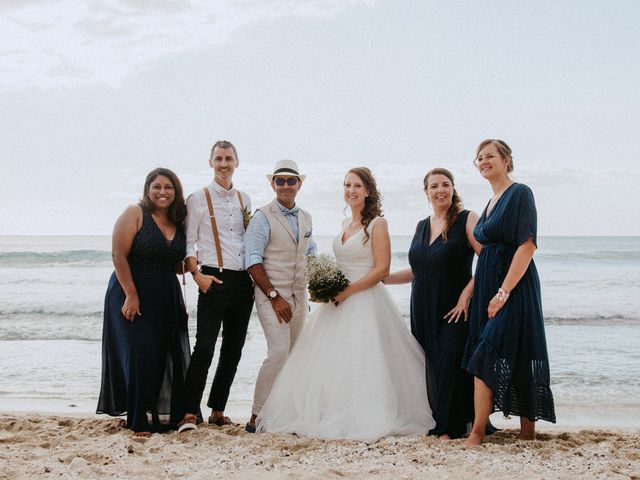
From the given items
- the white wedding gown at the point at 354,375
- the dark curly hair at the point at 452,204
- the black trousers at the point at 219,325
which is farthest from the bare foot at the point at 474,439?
the black trousers at the point at 219,325

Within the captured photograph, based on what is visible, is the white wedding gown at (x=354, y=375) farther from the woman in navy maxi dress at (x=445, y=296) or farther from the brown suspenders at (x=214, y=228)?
the brown suspenders at (x=214, y=228)

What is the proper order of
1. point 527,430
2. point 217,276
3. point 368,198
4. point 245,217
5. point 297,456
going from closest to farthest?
point 297,456
point 527,430
point 217,276
point 368,198
point 245,217

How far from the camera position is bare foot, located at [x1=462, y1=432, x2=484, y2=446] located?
14.5 ft

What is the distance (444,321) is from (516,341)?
25.7 inches

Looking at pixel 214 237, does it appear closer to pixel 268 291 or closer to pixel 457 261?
pixel 268 291

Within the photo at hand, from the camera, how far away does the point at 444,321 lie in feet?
15.9

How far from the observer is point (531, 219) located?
4.34 m

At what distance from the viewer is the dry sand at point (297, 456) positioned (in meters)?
3.89

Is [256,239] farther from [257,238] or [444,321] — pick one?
[444,321]

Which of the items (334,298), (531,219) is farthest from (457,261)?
(334,298)

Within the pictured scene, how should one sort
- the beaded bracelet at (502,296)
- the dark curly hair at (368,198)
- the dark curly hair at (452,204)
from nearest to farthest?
the beaded bracelet at (502,296)
the dark curly hair at (452,204)
the dark curly hair at (368,198)

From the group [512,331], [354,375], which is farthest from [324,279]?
[512,331]

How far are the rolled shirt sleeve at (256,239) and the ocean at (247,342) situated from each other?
2155 millimetres

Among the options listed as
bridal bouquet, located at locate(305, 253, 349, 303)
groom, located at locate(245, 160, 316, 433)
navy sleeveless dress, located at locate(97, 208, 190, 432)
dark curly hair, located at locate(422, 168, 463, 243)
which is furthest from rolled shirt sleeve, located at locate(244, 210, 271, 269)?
dark curly hair, located at locate(422, 168, 463, 243)
